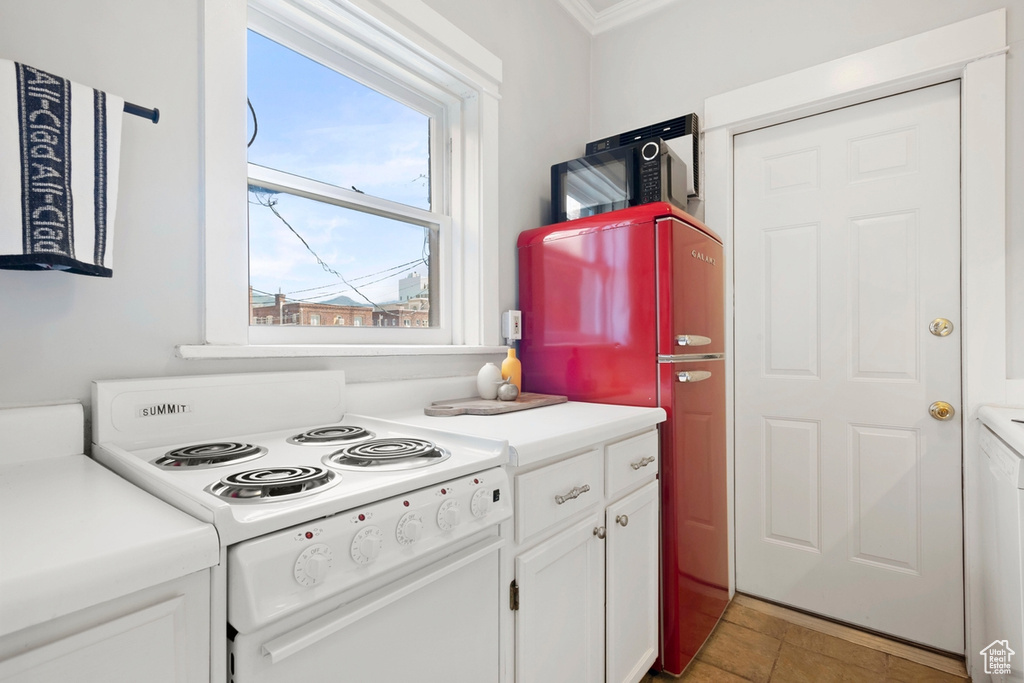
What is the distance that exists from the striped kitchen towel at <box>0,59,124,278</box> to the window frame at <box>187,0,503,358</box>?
0.23m

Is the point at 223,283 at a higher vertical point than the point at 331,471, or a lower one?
higher

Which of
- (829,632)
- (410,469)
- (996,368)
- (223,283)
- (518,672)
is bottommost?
(829,632)

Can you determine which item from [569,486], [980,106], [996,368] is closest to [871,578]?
[996,368]

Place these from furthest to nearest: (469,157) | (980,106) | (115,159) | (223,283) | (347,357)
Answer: (469,157) < (980,106) < (347,357) < (223,283) < (115,159)

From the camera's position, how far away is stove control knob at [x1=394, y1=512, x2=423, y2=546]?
0.81 metres

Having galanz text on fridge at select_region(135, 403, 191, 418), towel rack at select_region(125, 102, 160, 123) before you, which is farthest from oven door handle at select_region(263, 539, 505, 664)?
towel rack at select_region(125, 102, 160, 123)

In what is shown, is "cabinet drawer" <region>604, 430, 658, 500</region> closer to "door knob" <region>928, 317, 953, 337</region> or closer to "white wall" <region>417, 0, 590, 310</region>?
"white wall" <region>417, 0, 590, 310</region>

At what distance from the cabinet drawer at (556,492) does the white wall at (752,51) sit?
62.3 inches

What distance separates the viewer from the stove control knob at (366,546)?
2.45 ft

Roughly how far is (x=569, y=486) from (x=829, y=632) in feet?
5.14

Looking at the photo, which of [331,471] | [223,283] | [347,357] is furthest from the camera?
[347,357]

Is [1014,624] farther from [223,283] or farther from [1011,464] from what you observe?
[223,283]

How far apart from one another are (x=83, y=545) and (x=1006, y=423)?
208 centimetres

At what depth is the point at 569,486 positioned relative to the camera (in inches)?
49.1
